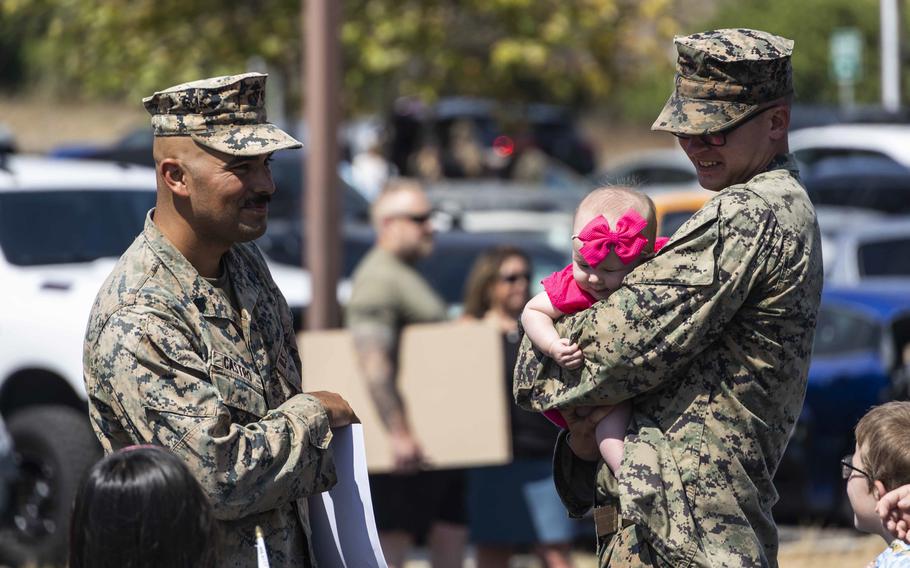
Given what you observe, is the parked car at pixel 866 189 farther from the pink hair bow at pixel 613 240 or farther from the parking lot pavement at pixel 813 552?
the pink hair bow at pixel 613 240

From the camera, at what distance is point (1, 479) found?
23.8 feet

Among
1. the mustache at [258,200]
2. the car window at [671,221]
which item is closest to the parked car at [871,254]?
the car window at [671,221]

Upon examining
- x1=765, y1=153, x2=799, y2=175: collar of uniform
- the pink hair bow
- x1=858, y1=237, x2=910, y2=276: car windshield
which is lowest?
x1=858, y1=237, x2=910, y2=276: car windshield

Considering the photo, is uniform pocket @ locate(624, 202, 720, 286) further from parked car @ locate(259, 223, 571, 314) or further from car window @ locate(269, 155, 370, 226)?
car window @ locate(269, 155, 370, 226)

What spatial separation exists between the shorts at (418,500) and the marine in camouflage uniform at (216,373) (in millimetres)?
3267

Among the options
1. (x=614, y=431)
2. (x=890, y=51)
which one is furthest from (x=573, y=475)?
(x=890, y=51)

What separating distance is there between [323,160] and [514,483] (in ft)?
7.48

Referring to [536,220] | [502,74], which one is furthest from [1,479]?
[502,74]

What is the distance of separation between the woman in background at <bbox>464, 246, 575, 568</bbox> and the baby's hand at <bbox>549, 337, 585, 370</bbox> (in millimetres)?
3385

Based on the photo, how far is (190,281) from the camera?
3.36m

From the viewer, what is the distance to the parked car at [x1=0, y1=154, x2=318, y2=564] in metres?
7.63

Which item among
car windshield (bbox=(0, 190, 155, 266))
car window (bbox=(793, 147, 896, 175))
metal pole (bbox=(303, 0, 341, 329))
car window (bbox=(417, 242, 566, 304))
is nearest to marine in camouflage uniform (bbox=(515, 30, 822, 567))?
metal pole (bbox=(303, 0, 341, 329))

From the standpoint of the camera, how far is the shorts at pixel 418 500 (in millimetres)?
6746

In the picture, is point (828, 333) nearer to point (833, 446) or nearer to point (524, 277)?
point (833, 446)
